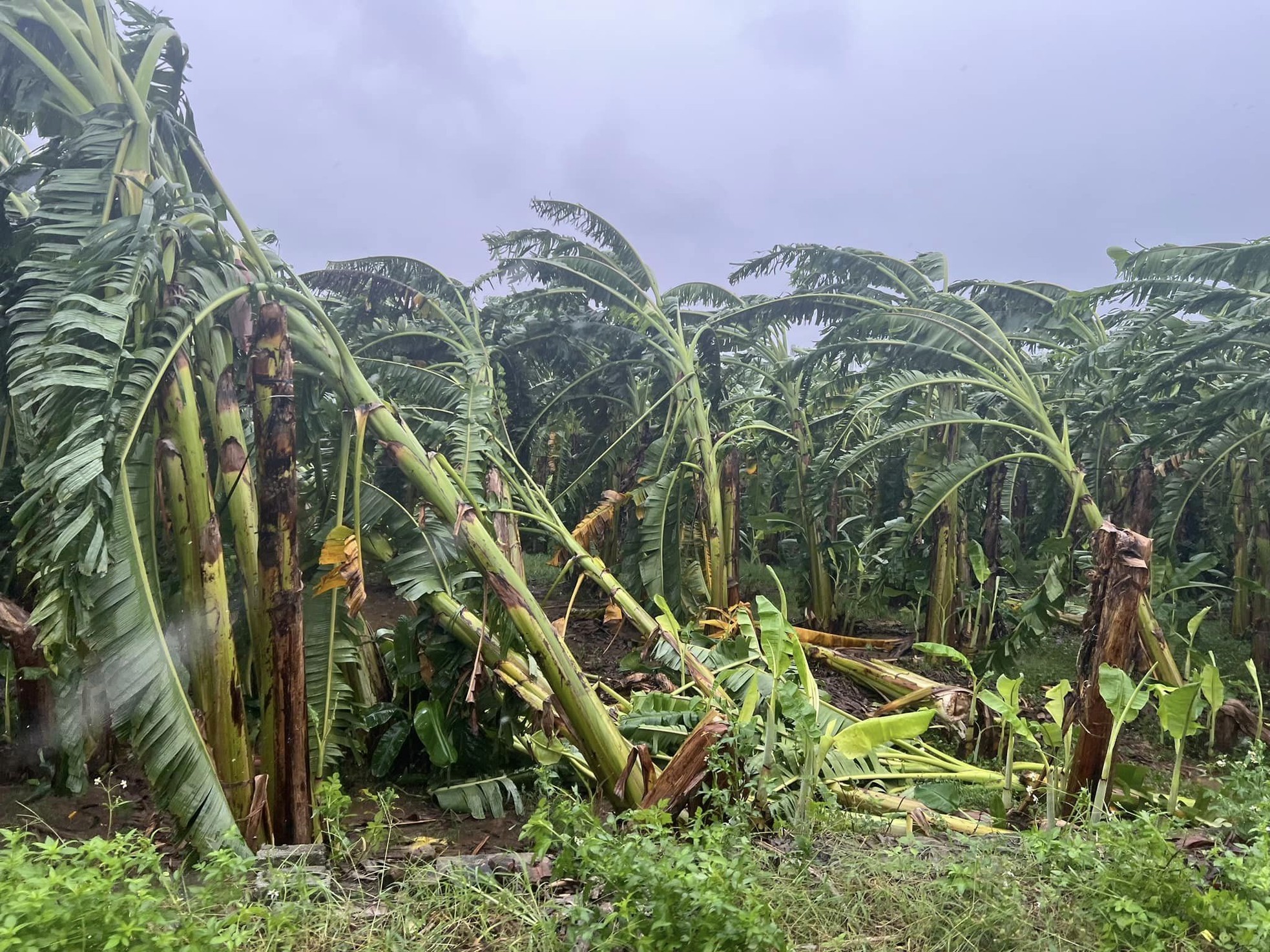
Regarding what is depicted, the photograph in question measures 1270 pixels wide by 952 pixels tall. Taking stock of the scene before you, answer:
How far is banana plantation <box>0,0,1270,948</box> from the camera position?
215 centimetres

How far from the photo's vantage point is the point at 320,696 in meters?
2.86

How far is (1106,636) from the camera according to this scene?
8.68ft

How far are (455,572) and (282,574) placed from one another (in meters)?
0.72

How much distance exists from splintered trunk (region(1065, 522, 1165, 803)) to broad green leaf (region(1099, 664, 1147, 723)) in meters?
0.12

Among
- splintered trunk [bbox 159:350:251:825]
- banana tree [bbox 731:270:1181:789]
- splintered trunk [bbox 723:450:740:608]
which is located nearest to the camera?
splintered trunk [bbox 159:350:251:825]

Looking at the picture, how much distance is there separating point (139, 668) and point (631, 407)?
270 inches

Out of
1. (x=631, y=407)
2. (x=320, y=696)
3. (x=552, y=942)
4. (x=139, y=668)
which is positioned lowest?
A: (x=552, y=942)

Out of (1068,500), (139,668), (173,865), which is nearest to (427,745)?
(173,865)

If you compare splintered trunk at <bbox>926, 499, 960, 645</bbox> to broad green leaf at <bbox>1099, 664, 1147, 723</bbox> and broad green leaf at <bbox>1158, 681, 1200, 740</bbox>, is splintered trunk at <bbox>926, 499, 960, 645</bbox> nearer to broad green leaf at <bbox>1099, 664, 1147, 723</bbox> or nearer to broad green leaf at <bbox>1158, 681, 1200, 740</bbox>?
broad green leaf at <bbox>1158, 681, 1200, 740</bbox>

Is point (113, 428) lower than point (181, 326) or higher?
lower

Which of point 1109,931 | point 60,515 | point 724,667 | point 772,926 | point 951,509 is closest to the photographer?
point 772,926

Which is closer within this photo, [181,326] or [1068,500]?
[181,326]

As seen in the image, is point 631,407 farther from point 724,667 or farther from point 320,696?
point 320,696

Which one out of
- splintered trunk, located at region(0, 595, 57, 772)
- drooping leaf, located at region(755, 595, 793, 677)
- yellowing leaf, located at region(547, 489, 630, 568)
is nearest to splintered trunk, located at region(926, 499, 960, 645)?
yellowing leaf, located at region(547, 489, 630, 568)
